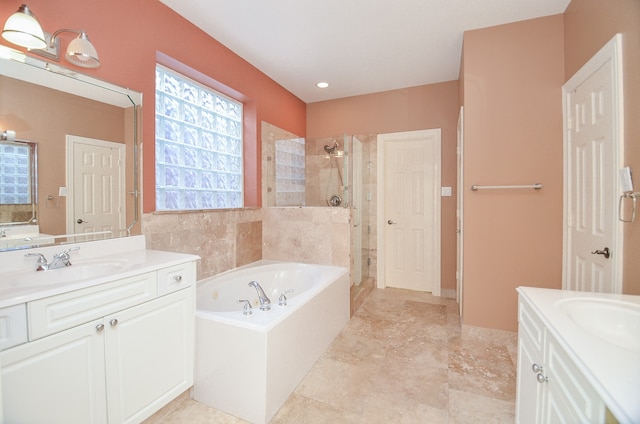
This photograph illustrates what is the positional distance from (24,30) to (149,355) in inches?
62.7

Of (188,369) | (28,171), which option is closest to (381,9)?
(28,171)

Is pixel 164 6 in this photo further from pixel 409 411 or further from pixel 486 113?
pixel 409 411

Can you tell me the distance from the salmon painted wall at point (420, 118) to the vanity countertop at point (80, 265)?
2.93 meters

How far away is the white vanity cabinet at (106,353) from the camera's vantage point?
1024 millimetres

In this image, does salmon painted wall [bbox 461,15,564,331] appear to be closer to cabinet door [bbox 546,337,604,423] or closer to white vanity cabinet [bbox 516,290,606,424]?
white vanity cabinet [bbox 516,290,606,424]

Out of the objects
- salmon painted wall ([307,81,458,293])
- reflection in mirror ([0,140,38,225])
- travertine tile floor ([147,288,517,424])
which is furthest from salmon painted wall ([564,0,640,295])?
reflection in mirror ([0,140,38,225])

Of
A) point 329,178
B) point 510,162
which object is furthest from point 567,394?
point 329,178

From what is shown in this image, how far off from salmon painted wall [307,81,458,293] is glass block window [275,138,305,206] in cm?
78

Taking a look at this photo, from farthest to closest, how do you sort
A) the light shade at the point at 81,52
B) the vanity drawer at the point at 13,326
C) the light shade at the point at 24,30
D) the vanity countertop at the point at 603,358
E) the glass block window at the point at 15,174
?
the light shade at the point at 81,52 → the glass block window at the point at 15,174 → the light shade at the point at 24,30 → the vanity drawer at the point at 13,326 → the vanity countertop at the point at 603,358

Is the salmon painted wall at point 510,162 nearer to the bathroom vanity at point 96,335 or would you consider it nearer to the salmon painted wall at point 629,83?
the salmon painted wall at point 629,83

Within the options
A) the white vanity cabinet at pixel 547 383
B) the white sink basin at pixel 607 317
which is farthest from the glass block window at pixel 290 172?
the white sink basin at pixel 607 317

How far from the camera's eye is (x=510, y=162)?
228cm

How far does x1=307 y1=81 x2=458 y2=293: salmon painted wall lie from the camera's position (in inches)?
134

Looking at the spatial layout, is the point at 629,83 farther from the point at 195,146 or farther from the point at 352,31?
the point at 195,146
